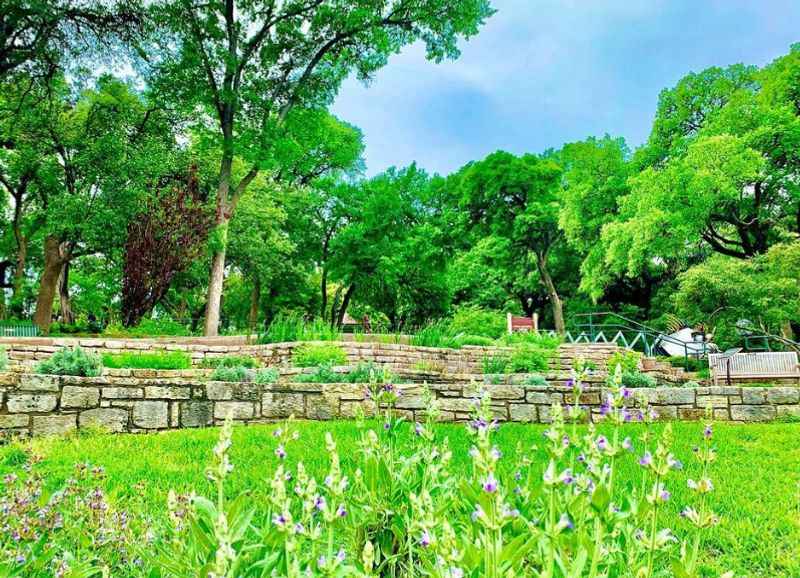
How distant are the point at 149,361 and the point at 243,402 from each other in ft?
10.5

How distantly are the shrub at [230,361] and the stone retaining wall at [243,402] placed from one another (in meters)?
1.57

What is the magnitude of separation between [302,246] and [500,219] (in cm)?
913

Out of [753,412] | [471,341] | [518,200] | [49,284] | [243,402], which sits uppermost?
[518,200]

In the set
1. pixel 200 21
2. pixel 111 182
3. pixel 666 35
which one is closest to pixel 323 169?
pixel 200 21

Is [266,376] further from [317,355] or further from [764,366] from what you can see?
[764,366]

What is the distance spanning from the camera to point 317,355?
931 cm

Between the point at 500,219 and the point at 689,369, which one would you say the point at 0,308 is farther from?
the point at 689,369

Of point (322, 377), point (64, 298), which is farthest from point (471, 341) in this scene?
point (64, 298)

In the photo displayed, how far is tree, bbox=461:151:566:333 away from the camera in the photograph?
23438mm

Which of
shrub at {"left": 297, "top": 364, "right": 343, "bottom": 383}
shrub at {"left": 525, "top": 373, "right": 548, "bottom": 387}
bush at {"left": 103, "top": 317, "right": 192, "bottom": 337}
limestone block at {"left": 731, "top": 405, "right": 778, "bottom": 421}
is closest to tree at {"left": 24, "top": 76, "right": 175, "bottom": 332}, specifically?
bush at {"left": 103, "top": 317, "right": 192, "bottom": 337}

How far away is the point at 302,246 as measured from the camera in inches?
985

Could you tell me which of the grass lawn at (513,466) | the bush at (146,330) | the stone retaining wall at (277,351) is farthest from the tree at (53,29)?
the grass lawn at (513,466)

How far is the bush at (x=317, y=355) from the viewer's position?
916 centimetres

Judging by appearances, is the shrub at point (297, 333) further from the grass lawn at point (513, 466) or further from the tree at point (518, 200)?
the tree at point (518, 200)
